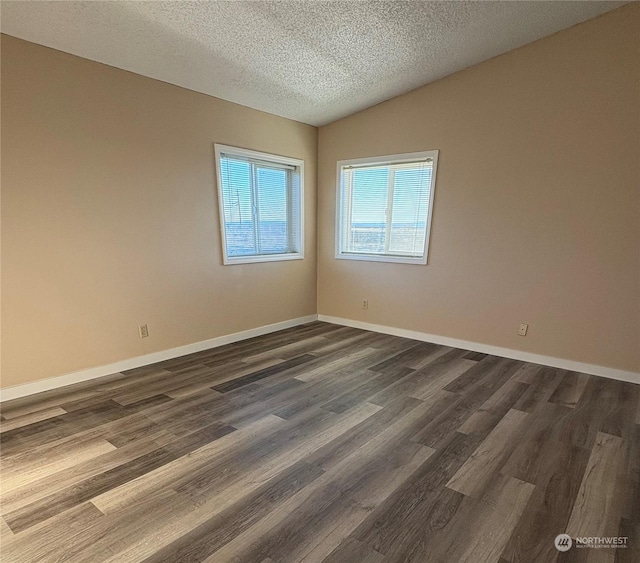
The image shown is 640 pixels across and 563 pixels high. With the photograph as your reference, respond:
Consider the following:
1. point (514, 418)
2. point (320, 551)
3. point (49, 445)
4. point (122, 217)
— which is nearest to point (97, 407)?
point (49, 445)

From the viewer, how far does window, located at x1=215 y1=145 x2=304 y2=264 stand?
150 inches

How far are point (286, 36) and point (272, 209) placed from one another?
202cm

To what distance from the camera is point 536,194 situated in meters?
3.26

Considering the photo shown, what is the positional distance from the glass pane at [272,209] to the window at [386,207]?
0.76 meters

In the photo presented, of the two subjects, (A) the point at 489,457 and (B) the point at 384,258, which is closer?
(A) the point at 489,457

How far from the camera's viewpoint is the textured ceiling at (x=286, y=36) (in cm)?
227

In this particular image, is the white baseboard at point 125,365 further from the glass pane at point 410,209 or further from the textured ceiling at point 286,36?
the textured ceiling at point 286,36

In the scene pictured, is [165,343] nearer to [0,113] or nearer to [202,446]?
[202,446]

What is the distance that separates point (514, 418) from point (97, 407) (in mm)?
3079

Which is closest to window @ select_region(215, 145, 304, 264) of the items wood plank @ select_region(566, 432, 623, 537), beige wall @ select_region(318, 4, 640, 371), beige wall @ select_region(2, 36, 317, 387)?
beige wall @ select_region(2, 36, 317, 387)

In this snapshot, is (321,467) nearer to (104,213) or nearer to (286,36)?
(104,213)

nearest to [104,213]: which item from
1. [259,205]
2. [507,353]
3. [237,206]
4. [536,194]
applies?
[237,206]

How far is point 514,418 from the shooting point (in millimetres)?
2445

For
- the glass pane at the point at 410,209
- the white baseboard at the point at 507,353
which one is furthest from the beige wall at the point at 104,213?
the white baseboard at the point at 507,353
